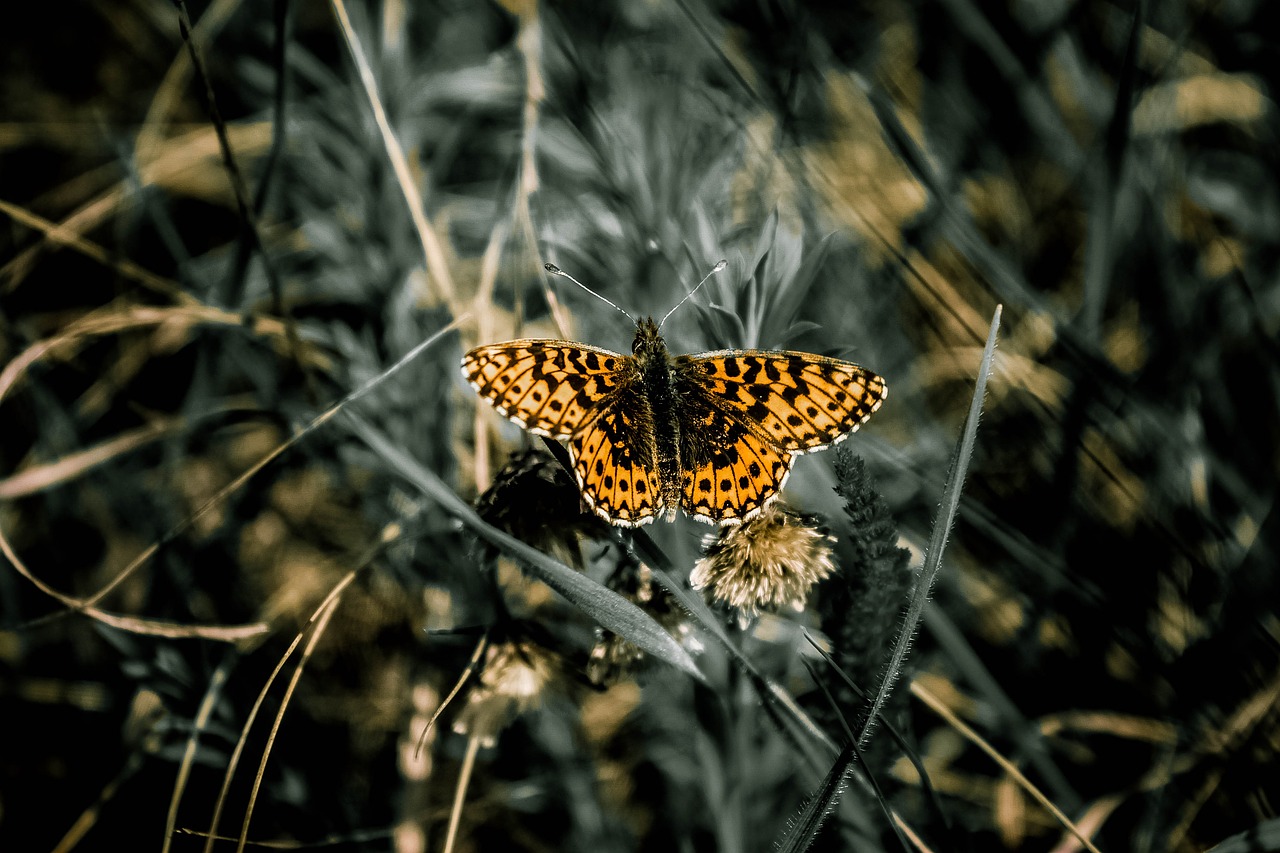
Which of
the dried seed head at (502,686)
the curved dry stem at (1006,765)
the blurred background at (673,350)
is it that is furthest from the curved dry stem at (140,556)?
the curved dry stem at (1006,765)

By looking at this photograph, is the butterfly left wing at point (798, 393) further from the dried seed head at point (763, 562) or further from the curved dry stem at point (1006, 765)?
the curved dry stem at point (1006, 765)

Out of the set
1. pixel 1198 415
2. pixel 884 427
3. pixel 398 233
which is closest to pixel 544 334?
pixel 398 233

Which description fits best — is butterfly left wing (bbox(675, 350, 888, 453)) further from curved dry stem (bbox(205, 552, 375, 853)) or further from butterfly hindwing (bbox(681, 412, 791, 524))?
curved dry stem (bbox(205, 552, 375, 853))

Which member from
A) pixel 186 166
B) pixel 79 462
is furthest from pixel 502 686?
pixel 186 166

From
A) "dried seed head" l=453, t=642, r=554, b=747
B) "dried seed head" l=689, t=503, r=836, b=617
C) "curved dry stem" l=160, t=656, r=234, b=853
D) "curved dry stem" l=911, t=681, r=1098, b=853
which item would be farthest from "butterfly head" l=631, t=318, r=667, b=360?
"curved dry stem" l=160, t=656, r=234, b=853

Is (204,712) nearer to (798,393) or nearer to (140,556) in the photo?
(140,556)

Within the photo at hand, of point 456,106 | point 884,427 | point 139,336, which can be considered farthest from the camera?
A: point 456,106

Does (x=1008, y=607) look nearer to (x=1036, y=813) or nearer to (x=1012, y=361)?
(x=1036, y=813)
